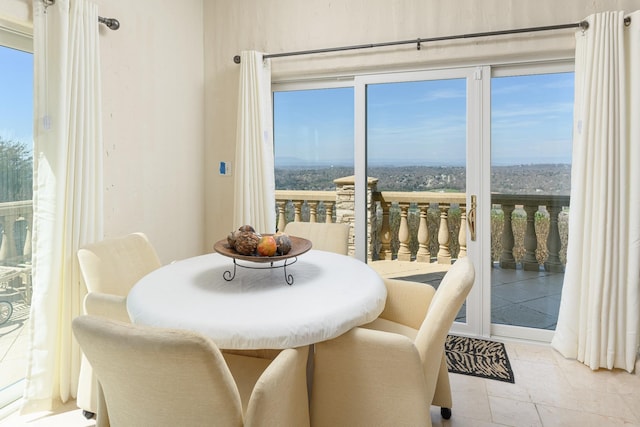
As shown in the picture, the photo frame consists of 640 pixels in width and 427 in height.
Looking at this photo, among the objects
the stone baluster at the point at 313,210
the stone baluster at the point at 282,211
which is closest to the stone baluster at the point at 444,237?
the stone baluster at the point at 313,210

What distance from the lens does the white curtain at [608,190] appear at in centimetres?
246

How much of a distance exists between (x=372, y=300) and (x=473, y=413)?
1050 mm

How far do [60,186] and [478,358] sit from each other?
2.72 m

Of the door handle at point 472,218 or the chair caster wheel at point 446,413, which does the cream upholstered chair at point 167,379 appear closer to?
the chair caster wheel at point 446,413

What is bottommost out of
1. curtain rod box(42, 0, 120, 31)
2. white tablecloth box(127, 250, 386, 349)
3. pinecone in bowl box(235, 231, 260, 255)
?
white tablecloth box(127, 250, 386, 349)

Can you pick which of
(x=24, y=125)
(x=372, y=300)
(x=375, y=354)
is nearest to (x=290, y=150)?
(x=24, y=125)

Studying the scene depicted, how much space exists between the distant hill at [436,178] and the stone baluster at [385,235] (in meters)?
0.16

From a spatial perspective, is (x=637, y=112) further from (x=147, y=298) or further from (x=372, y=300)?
(x=147, y=298)

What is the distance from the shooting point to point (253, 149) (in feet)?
10.6

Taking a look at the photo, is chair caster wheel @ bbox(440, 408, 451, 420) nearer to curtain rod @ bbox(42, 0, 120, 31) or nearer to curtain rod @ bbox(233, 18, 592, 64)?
curtain rod @ bbox(233, 18, 592, 64)

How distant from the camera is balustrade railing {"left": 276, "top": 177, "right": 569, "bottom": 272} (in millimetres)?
2959

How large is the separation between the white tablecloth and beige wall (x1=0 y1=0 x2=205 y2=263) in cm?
99

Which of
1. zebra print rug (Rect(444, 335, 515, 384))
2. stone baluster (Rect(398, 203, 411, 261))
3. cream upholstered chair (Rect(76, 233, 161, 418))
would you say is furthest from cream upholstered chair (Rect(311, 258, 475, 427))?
stone baluster (Rect(398, 203, 411, 261))

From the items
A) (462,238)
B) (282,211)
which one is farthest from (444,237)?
(282,211)
